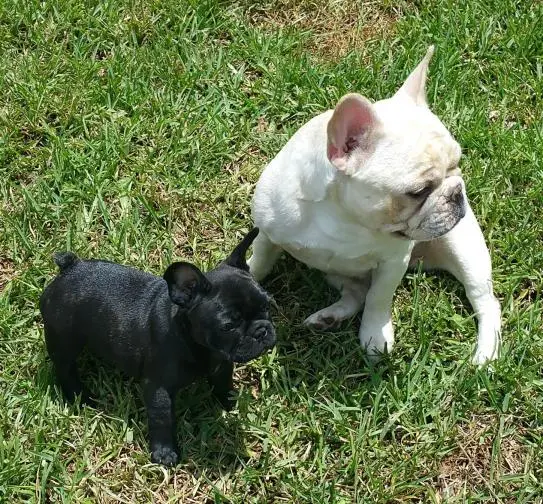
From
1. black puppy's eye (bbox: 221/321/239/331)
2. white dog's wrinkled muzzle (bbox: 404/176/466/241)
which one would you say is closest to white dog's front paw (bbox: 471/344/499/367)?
white dog's wrinkled muzzle (bbox: 404/176/466/241)

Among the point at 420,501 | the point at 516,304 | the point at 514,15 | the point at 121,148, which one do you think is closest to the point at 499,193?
the point at 516,304

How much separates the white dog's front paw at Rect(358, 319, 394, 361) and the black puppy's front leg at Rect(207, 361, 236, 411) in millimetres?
674

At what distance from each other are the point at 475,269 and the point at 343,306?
66 centimetres

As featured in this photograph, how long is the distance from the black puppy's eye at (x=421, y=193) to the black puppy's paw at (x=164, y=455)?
4.82ft

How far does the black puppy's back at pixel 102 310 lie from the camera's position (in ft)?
11.9

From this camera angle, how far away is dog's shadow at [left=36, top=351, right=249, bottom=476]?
3.81 meters

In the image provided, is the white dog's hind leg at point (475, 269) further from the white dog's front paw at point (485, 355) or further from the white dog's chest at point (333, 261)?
the white dog's chest at point (333, 261)

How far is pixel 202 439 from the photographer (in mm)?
3836

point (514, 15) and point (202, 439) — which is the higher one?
point (514, 15)

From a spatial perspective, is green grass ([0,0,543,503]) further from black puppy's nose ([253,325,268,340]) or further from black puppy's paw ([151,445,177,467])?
black puppy's nose ([253,325,268,340])

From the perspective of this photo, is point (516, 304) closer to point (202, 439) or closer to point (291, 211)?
point (291, 211)

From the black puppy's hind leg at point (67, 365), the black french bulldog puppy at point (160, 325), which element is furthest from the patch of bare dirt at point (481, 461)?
the black puppy's hind leg at point (67, 365)

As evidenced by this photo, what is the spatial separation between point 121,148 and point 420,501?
7.88 feet

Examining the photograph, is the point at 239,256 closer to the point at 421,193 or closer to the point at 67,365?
the point at 421,193
